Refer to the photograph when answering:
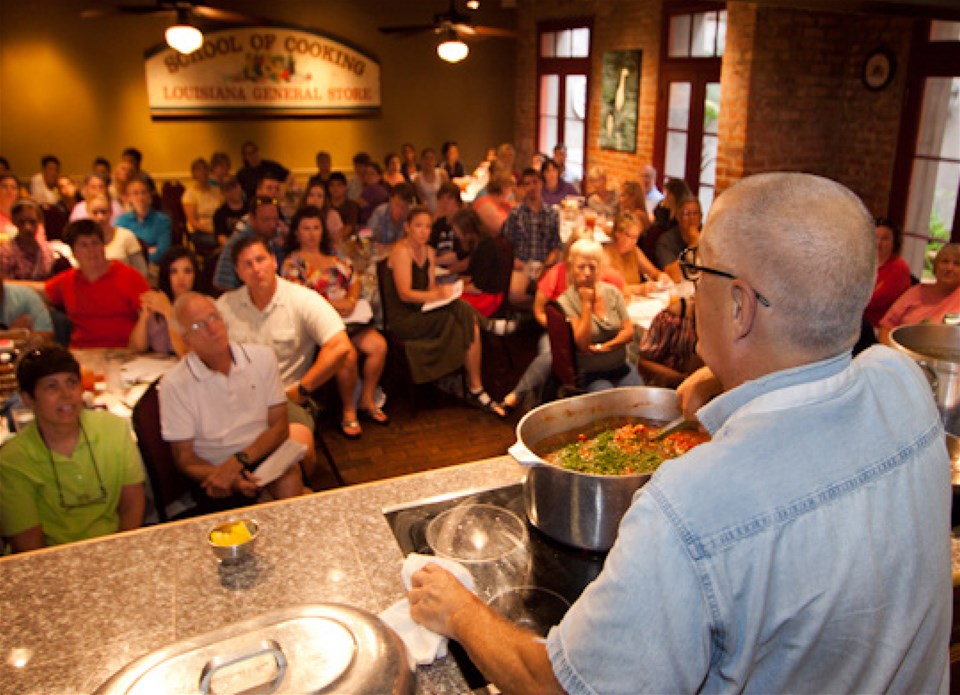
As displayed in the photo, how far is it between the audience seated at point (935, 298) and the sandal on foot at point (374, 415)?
111 inches

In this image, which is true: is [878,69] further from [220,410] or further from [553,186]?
[220,410]

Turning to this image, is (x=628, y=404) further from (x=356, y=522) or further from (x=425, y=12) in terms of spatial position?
(x=425, y=12)

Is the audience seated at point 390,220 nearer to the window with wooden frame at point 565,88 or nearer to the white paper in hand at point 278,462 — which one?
the white paper in hand at point 278,462

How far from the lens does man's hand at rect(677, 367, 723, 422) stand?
1723 mm

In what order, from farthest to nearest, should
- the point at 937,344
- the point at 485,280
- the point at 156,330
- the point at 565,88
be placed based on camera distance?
the point at 565,88 < the point at 485,280 < the point at 156,330 < the point at 937,344

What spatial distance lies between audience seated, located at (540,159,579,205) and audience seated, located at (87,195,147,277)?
14.3 feet

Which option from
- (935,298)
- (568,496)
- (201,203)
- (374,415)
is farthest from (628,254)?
(201,203)

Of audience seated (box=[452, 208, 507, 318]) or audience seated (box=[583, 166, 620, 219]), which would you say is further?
audience seated (box=[583, 166, 620, 219])

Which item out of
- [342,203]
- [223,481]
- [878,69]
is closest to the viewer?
[223,481]

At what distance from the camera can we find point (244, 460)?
9.62 ft

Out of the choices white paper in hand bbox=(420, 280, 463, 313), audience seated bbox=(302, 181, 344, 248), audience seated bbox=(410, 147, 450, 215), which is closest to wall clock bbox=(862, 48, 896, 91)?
white paper in hand bbox=(420, 280, 463, 313)

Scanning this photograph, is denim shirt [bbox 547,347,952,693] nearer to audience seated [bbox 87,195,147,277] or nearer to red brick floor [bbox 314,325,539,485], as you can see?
red brick floor [bbox 314,325,539,485]

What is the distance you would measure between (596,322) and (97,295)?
261cm

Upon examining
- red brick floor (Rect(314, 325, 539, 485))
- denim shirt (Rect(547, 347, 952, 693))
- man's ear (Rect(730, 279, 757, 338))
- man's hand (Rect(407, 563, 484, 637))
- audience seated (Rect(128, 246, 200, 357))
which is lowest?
red brick floor (Rect(314, 325, 539, 485))
